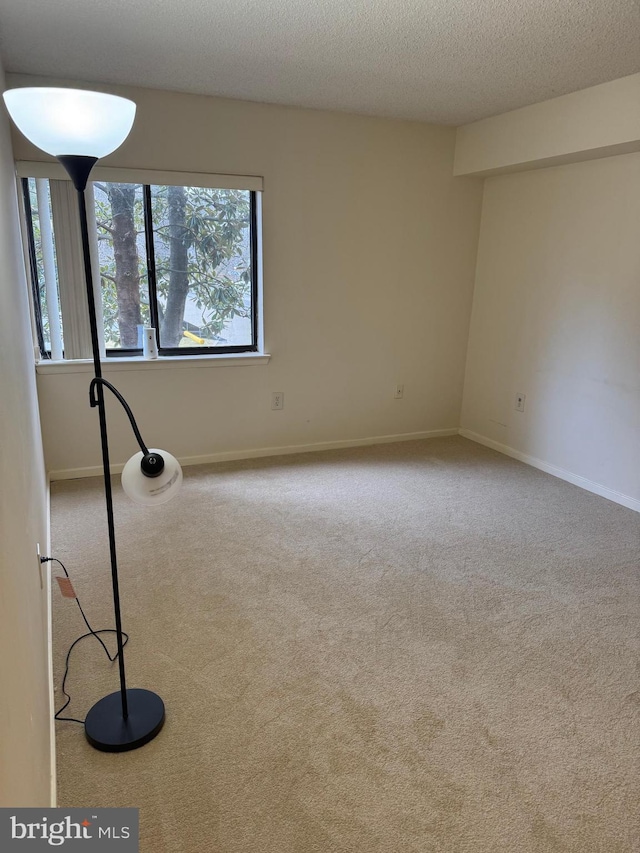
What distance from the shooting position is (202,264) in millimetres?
3908

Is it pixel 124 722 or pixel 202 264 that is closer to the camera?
pixel 124 722

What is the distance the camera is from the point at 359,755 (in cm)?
175

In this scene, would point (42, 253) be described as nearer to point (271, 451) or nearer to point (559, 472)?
point (271, 451)

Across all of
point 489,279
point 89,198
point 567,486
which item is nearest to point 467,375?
point 489,279

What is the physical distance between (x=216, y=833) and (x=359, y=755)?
1.53 feet

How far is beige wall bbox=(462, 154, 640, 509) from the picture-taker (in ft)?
11.5

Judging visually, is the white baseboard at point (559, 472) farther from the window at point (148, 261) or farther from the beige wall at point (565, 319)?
the window at point (148, 261)

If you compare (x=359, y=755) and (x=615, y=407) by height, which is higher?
(x=615, y=407)

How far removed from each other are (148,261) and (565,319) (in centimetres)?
283

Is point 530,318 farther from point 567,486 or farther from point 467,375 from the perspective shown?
point 567,486

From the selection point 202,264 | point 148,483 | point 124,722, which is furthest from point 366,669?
point 202,264

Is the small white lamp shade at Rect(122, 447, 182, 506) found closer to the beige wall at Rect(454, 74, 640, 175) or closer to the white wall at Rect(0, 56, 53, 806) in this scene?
the white wall at Rect(0, 56, 53, 806)

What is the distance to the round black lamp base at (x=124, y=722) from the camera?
1754mm

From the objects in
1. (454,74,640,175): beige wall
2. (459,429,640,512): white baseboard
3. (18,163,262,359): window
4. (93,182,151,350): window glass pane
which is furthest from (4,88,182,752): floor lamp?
(459,429,640,512): white baseboard
